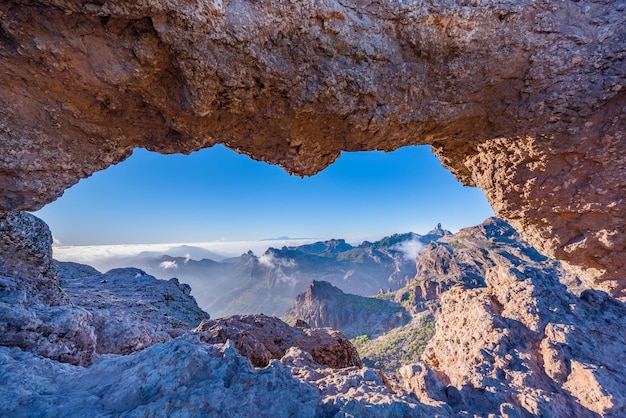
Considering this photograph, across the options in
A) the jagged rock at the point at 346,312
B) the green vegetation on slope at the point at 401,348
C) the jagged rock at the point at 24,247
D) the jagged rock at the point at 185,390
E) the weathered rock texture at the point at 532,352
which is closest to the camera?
the jagged rock at the point at 185,390

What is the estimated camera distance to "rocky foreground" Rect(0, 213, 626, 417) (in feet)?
8.79

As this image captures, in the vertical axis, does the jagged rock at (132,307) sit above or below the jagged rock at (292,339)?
below

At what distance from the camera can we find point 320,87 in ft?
19.4

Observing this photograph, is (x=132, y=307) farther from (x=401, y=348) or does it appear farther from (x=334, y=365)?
(x=401, y=348)

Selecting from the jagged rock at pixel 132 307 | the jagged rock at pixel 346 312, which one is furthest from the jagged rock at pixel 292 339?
the jagged rock at pixel 346 312

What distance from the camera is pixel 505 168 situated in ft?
27.8

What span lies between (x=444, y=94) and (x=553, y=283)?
190 inches

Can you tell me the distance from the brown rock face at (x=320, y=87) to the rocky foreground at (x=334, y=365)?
383cm

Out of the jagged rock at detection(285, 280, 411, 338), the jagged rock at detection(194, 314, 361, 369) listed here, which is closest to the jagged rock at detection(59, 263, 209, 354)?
the jagged rock at detection(194, 314, 361, 369)

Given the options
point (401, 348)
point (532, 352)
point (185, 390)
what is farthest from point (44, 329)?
point (401, 348)

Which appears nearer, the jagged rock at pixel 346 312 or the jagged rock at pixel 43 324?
the jagged rock at pixel 43 324

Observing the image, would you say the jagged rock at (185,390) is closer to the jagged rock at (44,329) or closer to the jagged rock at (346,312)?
the jagged rock at (44,329)

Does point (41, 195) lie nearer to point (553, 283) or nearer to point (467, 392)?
point (467, 392)

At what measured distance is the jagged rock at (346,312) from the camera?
69.1 m
